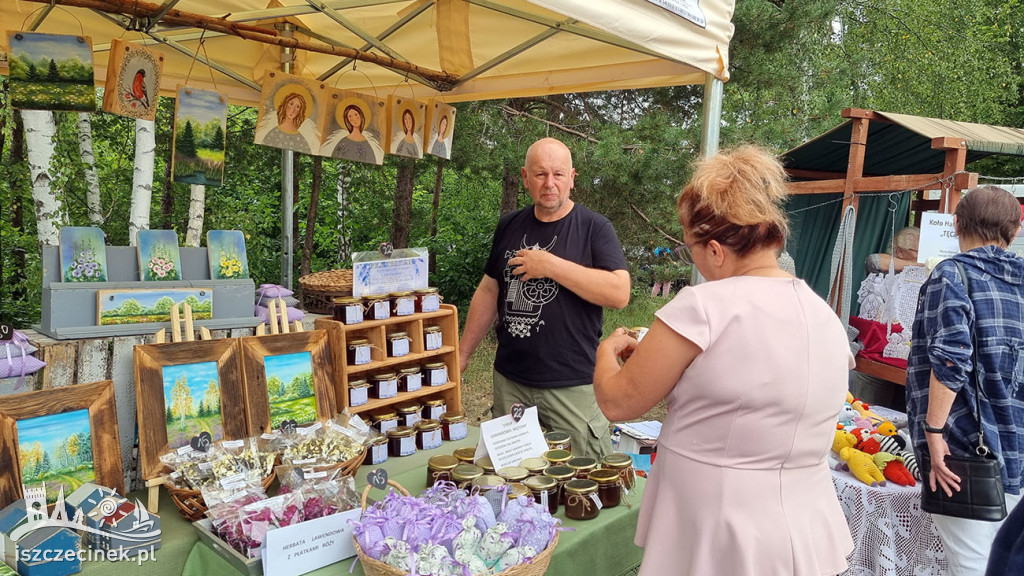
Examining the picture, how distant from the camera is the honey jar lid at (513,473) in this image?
1842 millimetres

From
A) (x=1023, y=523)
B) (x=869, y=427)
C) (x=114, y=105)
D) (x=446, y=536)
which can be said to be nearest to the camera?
(x=1023, y=523)

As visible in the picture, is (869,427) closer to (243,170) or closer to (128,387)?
(128,387)

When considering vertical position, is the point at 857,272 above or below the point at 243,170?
below

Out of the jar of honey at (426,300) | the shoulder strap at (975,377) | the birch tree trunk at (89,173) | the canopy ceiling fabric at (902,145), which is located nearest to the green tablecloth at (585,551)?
the jar of honey at (426,300)

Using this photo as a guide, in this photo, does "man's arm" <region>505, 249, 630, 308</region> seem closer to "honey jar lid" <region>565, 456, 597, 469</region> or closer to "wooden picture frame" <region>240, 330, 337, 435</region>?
"honey jar lid" <region>565, 456, 597, 469</region>

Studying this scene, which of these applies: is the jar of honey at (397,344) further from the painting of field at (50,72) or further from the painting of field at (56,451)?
the painting of field at (50,72)

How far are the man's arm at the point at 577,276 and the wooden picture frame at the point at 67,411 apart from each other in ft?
4.31

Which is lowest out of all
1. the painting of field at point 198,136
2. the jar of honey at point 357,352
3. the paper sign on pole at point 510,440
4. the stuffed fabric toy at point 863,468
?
the stuffed fabric toy at point 863,468

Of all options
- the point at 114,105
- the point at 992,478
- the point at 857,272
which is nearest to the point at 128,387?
the point at 114,105

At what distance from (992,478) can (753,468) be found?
4.66ft

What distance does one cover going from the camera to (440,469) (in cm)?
196

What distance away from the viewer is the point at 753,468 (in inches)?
50.4

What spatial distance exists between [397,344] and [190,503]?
39.8 inches

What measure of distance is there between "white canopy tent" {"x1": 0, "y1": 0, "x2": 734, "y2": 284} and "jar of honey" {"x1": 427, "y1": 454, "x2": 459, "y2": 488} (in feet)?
4.70
